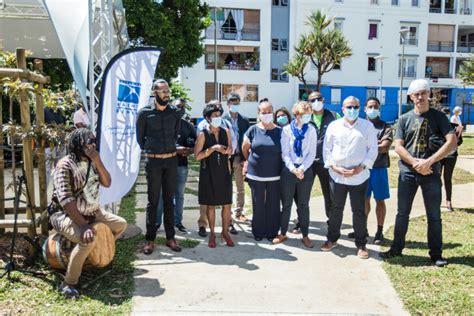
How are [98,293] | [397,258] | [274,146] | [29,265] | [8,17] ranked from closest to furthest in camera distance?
[98,293]
[29,265]
[397,258]
[274,146]
[8,17]

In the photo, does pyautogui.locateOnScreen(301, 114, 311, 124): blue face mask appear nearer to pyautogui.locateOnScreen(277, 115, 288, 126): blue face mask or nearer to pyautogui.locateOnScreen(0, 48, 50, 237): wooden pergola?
pyautogui.locateOnScreen(277, 115, 288, 126): blue face mask

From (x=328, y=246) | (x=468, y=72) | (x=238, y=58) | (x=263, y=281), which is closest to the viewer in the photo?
(x=263, y=281)

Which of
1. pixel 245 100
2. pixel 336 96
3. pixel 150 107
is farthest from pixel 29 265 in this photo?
pixel 336 96

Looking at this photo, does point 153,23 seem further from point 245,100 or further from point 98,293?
point 245,100

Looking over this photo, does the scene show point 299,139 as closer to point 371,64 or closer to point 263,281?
point 263,281

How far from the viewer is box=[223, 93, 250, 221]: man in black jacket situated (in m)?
6.69

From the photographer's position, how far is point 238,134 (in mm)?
6801

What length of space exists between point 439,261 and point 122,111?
13.9ft

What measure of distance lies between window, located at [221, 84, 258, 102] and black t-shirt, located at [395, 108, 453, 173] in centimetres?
3029

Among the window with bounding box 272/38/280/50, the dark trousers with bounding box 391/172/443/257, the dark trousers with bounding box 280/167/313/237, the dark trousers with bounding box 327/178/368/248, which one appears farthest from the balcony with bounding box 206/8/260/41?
the dark trousers with bounding box 391/172/443/257

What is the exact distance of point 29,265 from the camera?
15.3 feet

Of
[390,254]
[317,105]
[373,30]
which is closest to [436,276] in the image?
[390,254]

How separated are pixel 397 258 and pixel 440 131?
154cm

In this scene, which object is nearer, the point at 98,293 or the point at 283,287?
the point at 98,293
